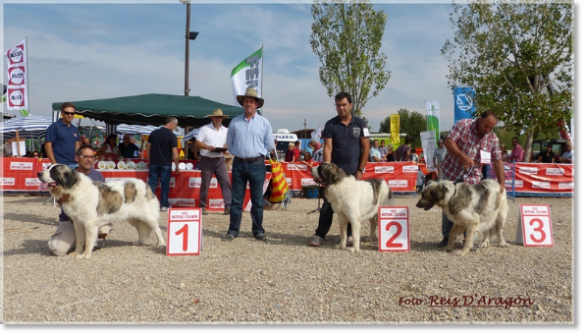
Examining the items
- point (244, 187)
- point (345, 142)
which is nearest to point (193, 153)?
point (244, 187)

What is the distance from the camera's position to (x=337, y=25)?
21344 millimetres

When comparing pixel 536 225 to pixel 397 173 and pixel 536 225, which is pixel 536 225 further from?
pixel 397 173

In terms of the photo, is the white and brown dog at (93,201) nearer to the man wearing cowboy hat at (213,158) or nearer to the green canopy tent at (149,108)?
the man wearing cowboy hat at (213,158)

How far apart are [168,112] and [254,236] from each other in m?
4.94

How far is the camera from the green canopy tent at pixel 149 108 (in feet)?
32.5

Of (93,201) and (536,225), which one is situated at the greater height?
(93,201)

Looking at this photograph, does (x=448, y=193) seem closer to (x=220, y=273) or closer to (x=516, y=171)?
(x=220, y=273)

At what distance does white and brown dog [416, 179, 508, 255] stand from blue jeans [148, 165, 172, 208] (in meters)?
5.57

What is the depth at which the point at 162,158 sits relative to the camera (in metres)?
8.76

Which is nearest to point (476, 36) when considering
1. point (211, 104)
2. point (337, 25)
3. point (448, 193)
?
point (337, 25)

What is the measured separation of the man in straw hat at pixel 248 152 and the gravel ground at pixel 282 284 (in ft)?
1.50

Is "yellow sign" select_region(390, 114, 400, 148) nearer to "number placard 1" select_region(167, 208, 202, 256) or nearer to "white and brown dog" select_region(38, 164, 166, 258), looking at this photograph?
"number placard 1" select_region(167, 208, 202, 256)

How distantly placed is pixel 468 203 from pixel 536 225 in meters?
1.53

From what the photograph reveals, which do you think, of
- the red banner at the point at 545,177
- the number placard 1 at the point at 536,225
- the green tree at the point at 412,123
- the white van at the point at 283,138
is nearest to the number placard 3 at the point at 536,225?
the number placard 1 at the point at 536,225
